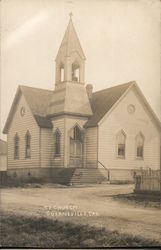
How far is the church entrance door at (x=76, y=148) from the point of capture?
19.6ft

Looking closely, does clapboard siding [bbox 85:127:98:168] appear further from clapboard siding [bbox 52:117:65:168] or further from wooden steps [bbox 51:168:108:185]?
clapboard siding [bbox 52:117:65:168]

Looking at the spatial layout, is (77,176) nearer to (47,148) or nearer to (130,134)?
(47,148)

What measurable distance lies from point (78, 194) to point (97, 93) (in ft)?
5.19

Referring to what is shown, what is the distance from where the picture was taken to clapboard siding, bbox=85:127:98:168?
237 inches

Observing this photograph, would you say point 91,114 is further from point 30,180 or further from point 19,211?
point 19,211

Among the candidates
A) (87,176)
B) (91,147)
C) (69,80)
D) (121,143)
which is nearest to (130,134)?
(121,143)

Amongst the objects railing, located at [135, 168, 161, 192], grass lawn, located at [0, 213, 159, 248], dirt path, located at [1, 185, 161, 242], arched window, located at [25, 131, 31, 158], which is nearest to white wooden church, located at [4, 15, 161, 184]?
arched window, located at [25, 131, 31, 158]

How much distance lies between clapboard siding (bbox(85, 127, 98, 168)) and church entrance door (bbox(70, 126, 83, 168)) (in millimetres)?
111

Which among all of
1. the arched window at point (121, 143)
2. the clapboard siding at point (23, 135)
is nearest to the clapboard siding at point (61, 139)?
the clapboard siding at point (23, 135)

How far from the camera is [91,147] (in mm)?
6164

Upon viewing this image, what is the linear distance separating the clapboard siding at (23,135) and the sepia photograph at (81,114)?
16 millimetres

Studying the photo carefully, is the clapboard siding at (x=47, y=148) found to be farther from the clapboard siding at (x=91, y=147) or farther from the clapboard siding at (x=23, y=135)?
the clapboard siding at (x=91, y=147)

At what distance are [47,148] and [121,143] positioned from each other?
115cm

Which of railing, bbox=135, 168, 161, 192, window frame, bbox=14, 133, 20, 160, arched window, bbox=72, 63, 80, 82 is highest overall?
arched window, bbox=72, 63, 80, 82
